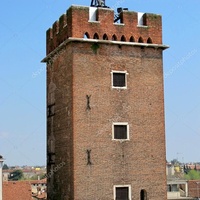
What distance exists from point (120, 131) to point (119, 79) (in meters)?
2.54

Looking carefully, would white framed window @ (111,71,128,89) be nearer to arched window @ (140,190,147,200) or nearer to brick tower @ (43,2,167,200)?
brick tower @ (43,2,167,200)

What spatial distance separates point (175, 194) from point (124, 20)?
30165 millimetres

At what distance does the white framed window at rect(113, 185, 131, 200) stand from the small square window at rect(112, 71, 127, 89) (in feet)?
15.7

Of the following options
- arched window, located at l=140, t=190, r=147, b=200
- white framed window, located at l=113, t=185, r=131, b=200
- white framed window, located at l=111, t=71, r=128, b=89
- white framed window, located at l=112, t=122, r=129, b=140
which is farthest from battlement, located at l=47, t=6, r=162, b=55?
arched window, located at l=140, t=190, r=147, b=200

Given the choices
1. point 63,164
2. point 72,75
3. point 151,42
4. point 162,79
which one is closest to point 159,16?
point 151,42

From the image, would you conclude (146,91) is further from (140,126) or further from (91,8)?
(91,8)

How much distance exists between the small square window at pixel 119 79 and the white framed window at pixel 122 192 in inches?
188

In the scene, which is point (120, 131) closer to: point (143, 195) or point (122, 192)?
point (122, 192)

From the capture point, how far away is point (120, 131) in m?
22.3

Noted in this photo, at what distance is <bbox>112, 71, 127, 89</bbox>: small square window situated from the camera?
74.1 ft

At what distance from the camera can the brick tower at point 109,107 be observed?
21.6 metres

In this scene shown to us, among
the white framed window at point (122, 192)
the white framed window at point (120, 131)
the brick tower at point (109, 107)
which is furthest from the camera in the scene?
the white framed window at point (120, 131)

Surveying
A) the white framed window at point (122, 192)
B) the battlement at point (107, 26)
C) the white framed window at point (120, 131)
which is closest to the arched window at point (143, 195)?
the white framed window at point (122, 192)

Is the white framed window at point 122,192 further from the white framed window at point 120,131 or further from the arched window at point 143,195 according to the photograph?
the white framed window at point 120,131
